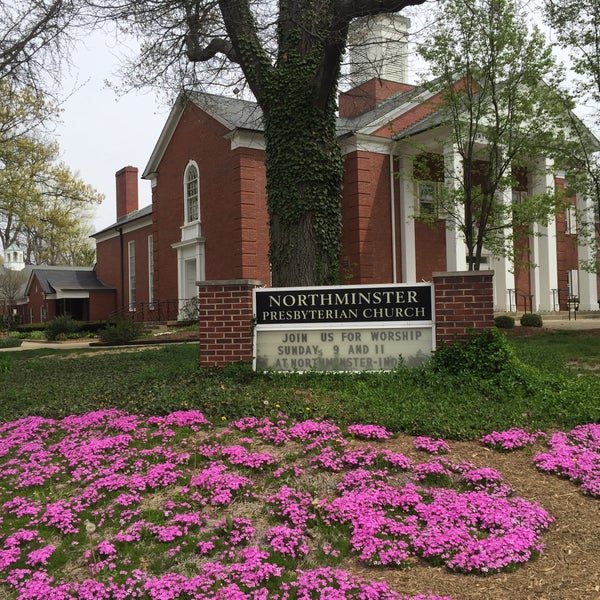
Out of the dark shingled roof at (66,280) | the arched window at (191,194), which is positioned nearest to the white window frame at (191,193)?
the arched window at (191,194)

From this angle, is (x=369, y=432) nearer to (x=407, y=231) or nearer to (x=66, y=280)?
(x=407, y=231)

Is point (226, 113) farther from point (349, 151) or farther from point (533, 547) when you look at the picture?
point (533, 547)

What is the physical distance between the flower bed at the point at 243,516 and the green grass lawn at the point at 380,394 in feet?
1.94

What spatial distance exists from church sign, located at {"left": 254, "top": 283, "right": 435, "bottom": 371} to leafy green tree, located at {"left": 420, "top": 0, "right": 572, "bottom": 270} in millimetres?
7513

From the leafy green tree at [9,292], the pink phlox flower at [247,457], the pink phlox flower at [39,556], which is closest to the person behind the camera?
the pink phlox flower at [39,556]

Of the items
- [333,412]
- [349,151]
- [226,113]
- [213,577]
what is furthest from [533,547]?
[226,113]

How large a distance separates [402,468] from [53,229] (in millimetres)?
28387

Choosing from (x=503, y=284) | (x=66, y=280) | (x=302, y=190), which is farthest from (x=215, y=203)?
(x=66, y=280)

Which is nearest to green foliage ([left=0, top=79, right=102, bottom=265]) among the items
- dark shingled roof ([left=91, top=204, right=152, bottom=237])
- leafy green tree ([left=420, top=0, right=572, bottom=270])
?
dark shingled roof ([left=91, top=204, right=152, bottom=237])

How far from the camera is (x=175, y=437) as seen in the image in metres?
4.67

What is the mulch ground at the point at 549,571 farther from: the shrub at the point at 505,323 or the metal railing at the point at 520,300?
the metal railing at the point at 520,300

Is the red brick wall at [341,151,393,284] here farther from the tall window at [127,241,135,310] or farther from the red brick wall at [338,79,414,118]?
the tall window at [127,241,135,310]

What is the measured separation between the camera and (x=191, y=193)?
79.4 ft

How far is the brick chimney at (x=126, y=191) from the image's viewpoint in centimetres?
3684
